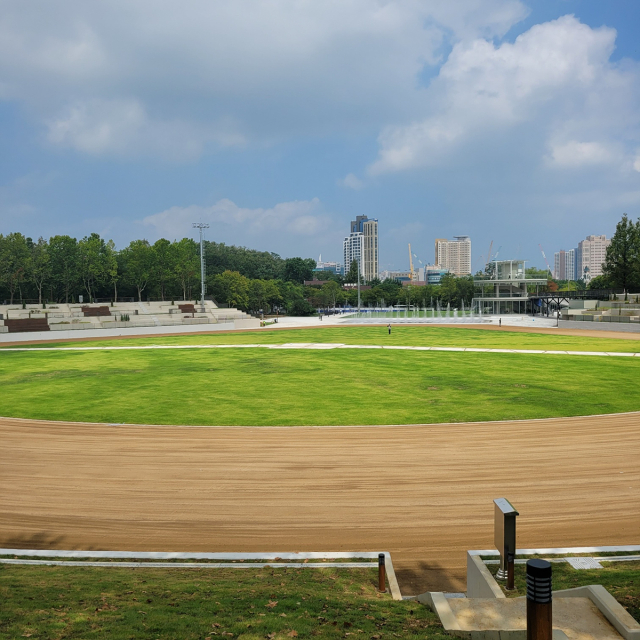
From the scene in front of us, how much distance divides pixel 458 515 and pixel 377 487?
86.3 inches

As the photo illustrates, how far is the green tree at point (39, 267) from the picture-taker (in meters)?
84.2

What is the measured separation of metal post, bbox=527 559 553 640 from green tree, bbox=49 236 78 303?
93098 mm

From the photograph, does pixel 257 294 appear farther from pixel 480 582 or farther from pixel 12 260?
pixel 480 582

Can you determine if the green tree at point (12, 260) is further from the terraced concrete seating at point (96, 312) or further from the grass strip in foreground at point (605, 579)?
the grass strip in foreground at point (605, 579)

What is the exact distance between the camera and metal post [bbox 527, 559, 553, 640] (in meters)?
4.59

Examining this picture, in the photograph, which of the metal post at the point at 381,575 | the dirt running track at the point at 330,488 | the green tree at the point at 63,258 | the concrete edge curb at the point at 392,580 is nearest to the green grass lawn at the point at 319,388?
the dirt running track at the point at 330,488

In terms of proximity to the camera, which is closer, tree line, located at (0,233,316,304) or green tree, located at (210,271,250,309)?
tree line, located at (0,233,316,304)

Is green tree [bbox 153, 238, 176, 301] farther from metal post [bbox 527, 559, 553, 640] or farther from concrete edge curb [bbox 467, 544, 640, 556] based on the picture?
metal post [bbox 527, 559, 553, 640]

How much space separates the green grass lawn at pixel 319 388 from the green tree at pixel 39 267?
176 feet

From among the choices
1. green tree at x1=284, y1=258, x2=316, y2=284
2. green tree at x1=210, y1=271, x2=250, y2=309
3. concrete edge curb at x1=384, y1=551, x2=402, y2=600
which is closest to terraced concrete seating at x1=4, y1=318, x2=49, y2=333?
green tree at x1=210, y1=271, x2=250, y2=309

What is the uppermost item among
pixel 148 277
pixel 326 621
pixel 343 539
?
pixel 148 277

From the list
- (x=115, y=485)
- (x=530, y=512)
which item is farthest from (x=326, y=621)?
(x=115, y=485)

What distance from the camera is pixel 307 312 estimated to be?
115m

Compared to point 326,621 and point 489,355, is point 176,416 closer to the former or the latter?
point 326,621
